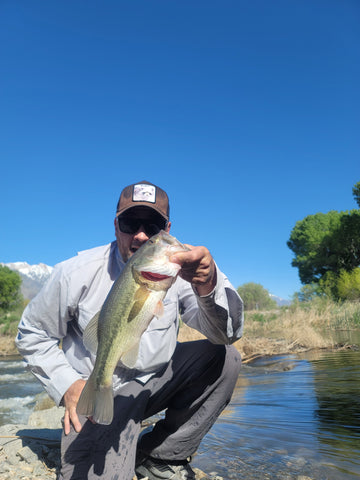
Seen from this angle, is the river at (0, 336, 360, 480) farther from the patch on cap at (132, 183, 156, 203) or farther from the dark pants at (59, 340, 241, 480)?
the patch on cap at (132, 183, 156, 203)

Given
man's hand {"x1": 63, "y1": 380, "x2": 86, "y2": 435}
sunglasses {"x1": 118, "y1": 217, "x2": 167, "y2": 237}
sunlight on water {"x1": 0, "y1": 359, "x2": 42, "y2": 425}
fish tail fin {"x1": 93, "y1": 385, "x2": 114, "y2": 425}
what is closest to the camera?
fish tail fin {"x1": 93, "y1": 385, "x2": 114, "y2": 425}

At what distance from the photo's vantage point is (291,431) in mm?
3707

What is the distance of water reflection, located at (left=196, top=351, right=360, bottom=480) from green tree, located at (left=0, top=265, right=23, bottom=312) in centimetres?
4598

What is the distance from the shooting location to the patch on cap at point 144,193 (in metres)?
2.94

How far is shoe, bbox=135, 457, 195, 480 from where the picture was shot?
2.95 meters

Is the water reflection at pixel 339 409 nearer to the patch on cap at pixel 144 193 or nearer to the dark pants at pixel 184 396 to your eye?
the dark pants at pixel 184 396

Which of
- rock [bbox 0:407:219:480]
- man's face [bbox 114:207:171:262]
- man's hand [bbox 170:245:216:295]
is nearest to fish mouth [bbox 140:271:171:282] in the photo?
man's hand [bbox 170:245:216:295]

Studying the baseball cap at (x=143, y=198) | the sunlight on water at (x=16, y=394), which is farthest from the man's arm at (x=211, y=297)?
the sunlight on water at (x=16, y=394)

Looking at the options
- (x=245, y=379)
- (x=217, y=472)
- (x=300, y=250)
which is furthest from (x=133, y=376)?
(x=300, y=250)

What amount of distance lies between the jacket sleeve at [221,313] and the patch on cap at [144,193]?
814 mm

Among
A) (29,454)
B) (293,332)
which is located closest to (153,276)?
(29,454)

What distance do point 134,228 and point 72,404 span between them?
1346 mm

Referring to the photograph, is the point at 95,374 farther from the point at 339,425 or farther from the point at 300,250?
the point at 300,250

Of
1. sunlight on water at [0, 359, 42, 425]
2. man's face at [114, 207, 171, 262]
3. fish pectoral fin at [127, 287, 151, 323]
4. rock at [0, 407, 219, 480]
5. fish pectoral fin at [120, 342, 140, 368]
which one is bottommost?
sunlight on water at [0, 359, 42, 425]
